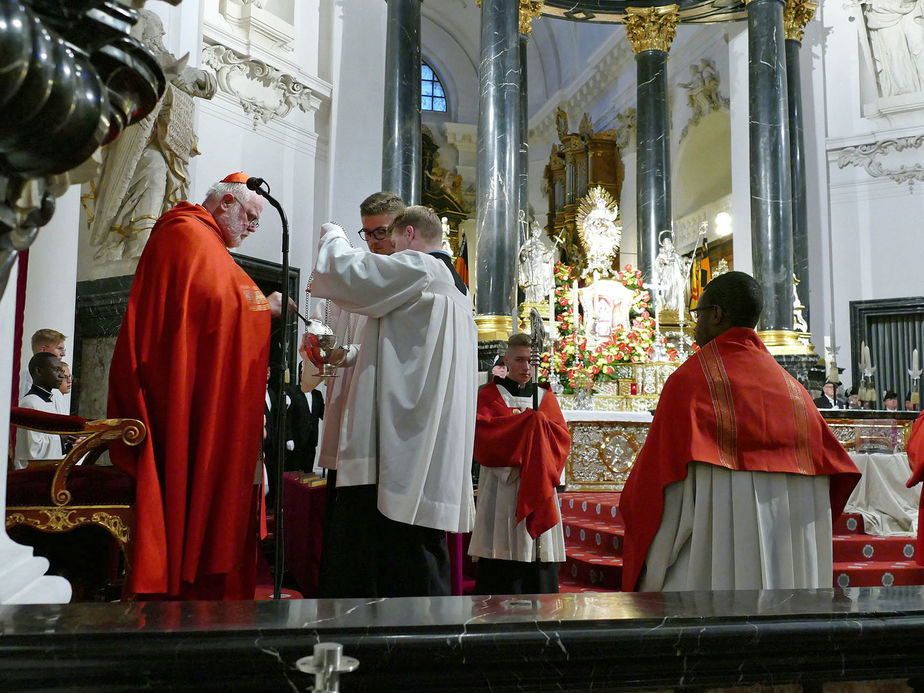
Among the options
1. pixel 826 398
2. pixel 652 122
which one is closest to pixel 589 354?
pixel 826 398

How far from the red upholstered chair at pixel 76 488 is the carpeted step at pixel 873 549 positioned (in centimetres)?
503

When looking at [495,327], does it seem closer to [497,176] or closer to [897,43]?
[497,176]

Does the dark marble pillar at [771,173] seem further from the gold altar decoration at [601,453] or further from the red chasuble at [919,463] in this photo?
the red chasuble at [919,463]

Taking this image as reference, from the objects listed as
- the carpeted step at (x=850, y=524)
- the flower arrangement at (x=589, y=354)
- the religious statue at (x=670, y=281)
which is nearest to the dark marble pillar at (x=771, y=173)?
the religious statue at (x=670, y=281)

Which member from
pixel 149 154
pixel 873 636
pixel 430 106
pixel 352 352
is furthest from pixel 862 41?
pixel 873 636

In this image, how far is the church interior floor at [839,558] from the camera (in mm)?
5555

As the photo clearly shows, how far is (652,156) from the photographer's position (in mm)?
12844

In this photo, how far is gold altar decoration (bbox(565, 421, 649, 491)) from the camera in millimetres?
8711

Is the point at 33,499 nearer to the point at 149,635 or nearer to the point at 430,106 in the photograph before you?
the point at 149,635

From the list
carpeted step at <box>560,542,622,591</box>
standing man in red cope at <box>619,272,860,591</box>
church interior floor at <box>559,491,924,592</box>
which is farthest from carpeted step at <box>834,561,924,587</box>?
standing man in red cope at <box>619,272,860,591</box>

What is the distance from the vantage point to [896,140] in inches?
517

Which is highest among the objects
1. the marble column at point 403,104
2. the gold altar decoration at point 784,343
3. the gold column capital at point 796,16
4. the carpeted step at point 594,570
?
the gold column capital at point 796,16

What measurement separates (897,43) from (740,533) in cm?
1312

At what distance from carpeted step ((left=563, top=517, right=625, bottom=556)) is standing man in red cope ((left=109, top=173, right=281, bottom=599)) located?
12.1 feet
